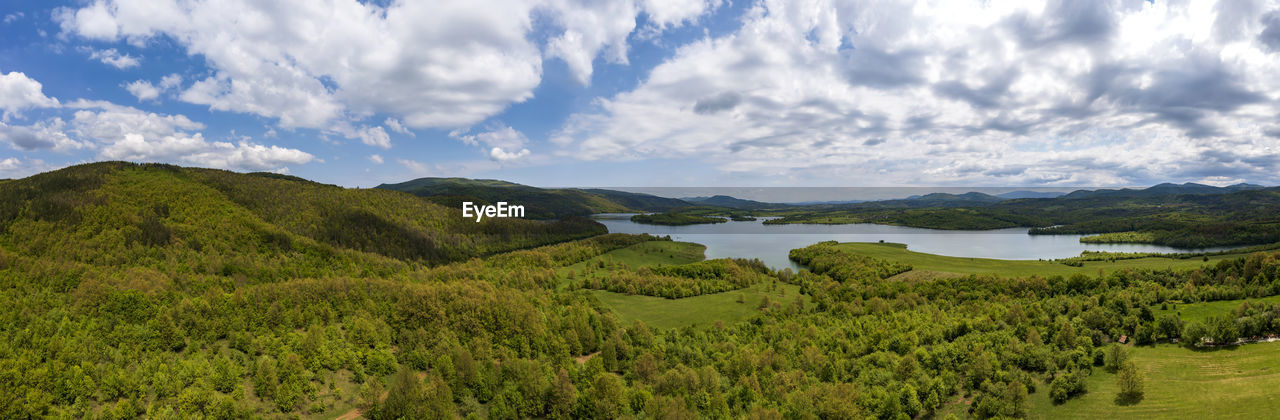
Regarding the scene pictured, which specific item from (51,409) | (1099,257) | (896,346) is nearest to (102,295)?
(51,409)

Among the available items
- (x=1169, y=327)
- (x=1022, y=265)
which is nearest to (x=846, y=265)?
(x=1022, y=265)

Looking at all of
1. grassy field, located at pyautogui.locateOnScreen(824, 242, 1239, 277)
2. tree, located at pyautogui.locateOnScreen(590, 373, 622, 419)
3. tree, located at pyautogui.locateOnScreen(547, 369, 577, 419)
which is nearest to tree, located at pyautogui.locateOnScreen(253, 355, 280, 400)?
tree, located at pyautogui.locateOnScreen(547, 369, 577, 419)

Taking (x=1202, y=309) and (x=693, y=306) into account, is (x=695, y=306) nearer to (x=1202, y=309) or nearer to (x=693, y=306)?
(x=693, y=306)

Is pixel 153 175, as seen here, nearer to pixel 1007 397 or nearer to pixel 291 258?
pixel 291 258

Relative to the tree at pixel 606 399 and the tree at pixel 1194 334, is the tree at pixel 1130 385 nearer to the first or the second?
the tree at pixel 1194 334

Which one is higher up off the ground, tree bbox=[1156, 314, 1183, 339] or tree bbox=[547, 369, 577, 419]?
tree bbox=[1156, 314, 1183, 339]

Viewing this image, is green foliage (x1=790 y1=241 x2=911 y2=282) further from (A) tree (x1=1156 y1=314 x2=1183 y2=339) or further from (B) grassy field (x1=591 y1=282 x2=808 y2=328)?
(A) tree (x1=1156 y1=314 x2=1183 y2=339)

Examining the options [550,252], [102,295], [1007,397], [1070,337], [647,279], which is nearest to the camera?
[1007,397]

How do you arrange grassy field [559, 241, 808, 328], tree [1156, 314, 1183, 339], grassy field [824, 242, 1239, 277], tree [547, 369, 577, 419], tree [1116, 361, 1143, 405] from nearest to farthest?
tree [1116, 361, 1143, 405] < tree [547, 369, 577, 419] < tree [1156, 314, 1183, 339] < grassy field [559, 241, 808, 328] < grassy field [824, 242, 1239, 277]
